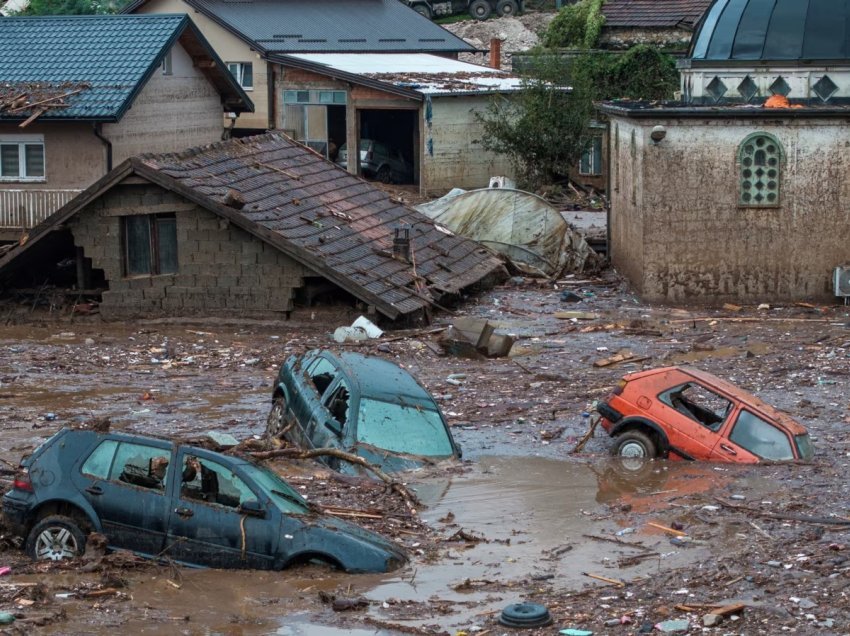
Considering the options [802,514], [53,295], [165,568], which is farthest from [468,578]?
[53,295]

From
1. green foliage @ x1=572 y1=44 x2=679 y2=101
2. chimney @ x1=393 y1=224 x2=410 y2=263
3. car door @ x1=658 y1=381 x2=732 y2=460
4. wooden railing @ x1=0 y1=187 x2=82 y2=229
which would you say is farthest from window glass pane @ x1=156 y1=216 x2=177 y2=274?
green foliage @ x1=572 y1=44 x2=679 y2=101

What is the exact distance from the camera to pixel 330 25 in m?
51.6

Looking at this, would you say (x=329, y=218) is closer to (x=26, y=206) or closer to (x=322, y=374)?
(x=26, y=206)

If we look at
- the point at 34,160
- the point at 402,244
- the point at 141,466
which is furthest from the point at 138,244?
the point at 141,466

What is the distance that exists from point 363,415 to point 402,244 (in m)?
11.9

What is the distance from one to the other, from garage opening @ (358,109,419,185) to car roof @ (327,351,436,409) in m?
27.5

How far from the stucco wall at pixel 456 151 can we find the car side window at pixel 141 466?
29917 millimetres

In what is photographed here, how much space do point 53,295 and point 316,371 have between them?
37.9ft

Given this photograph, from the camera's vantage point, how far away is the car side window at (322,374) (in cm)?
1499

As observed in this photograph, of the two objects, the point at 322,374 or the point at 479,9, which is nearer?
the point at 322,374

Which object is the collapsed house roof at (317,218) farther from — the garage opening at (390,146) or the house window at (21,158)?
the garage opening at (390,146)

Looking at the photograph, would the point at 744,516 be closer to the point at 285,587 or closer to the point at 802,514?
the point at 802,514

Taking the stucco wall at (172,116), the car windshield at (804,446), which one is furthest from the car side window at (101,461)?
A: the stucco wall at (172,116)

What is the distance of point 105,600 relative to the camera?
10.2m
